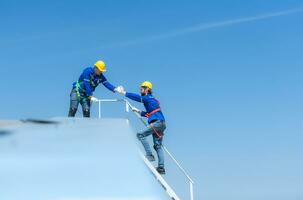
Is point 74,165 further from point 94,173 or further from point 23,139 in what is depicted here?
point 23,139

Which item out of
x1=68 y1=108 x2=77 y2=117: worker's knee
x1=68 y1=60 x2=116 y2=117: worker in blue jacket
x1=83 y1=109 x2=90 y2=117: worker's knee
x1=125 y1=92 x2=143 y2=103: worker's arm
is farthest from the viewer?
x1=68 y1=108 x2=77 y2=117: worker's knee

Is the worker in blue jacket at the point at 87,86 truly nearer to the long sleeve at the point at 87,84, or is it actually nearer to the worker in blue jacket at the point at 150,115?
the long sleeve at the point at 87,84

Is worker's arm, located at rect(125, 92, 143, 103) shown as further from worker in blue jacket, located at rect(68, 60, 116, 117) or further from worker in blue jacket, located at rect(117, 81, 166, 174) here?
worker in blue jacket, located at rect(68, 60, 116, 117)

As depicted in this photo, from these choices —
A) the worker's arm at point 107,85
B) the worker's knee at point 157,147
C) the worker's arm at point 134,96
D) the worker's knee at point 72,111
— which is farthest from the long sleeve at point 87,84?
the worker's knee at point 157,147

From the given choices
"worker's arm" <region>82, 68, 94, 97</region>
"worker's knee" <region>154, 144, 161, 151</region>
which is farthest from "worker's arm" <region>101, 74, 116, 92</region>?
"worker's knee" <region>154, 144, 161, 151</region>

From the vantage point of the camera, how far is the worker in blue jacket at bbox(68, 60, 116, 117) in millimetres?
15422

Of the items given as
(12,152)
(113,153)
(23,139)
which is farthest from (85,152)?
(23,139)

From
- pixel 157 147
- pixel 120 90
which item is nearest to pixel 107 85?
pixel 120 90

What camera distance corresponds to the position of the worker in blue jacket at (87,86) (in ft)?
50.6

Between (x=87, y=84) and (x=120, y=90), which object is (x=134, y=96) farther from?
(x=87, y=84)

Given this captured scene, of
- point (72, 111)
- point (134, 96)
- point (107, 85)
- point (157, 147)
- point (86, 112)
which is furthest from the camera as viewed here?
point (72, 111)

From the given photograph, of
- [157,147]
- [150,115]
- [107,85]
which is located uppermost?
[107,85]

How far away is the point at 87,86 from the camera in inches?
608

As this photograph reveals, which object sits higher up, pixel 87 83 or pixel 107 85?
pixel 87 83
